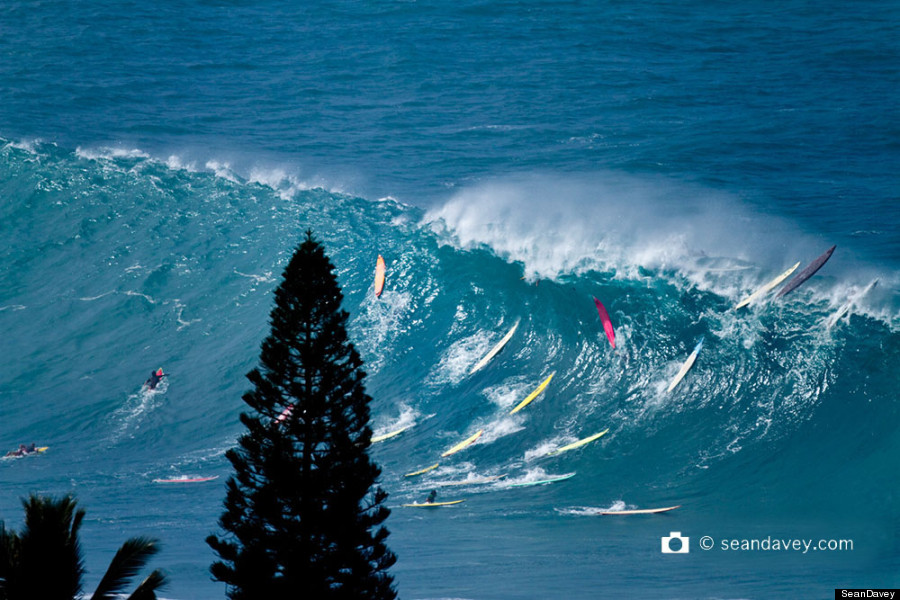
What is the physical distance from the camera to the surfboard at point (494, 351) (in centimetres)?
1917

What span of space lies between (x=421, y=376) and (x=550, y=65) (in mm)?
16022

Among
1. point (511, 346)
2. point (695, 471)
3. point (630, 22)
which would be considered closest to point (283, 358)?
point (695, 471)

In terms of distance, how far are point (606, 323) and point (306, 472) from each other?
36.5ft

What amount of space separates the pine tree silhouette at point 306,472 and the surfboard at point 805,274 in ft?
40.1

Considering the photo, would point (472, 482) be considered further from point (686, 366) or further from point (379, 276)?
point (379, 276)

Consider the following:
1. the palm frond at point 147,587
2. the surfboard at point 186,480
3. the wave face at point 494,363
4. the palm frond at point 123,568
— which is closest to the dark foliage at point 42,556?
the palm frond at point 123,568

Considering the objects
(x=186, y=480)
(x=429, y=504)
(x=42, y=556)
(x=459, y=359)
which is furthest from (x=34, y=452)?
(x=42, y=556)

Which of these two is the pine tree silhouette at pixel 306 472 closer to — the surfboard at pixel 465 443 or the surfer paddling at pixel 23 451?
the surfboard at pixel 465 443

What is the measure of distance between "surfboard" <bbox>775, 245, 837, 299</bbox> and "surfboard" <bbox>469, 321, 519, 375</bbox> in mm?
5119

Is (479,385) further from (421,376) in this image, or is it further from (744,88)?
(744,88)

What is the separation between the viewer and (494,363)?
1917 cm

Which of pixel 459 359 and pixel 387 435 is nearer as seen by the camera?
pixel 387 435

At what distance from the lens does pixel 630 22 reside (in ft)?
112

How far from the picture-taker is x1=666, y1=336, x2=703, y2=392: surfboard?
59.0 feet
